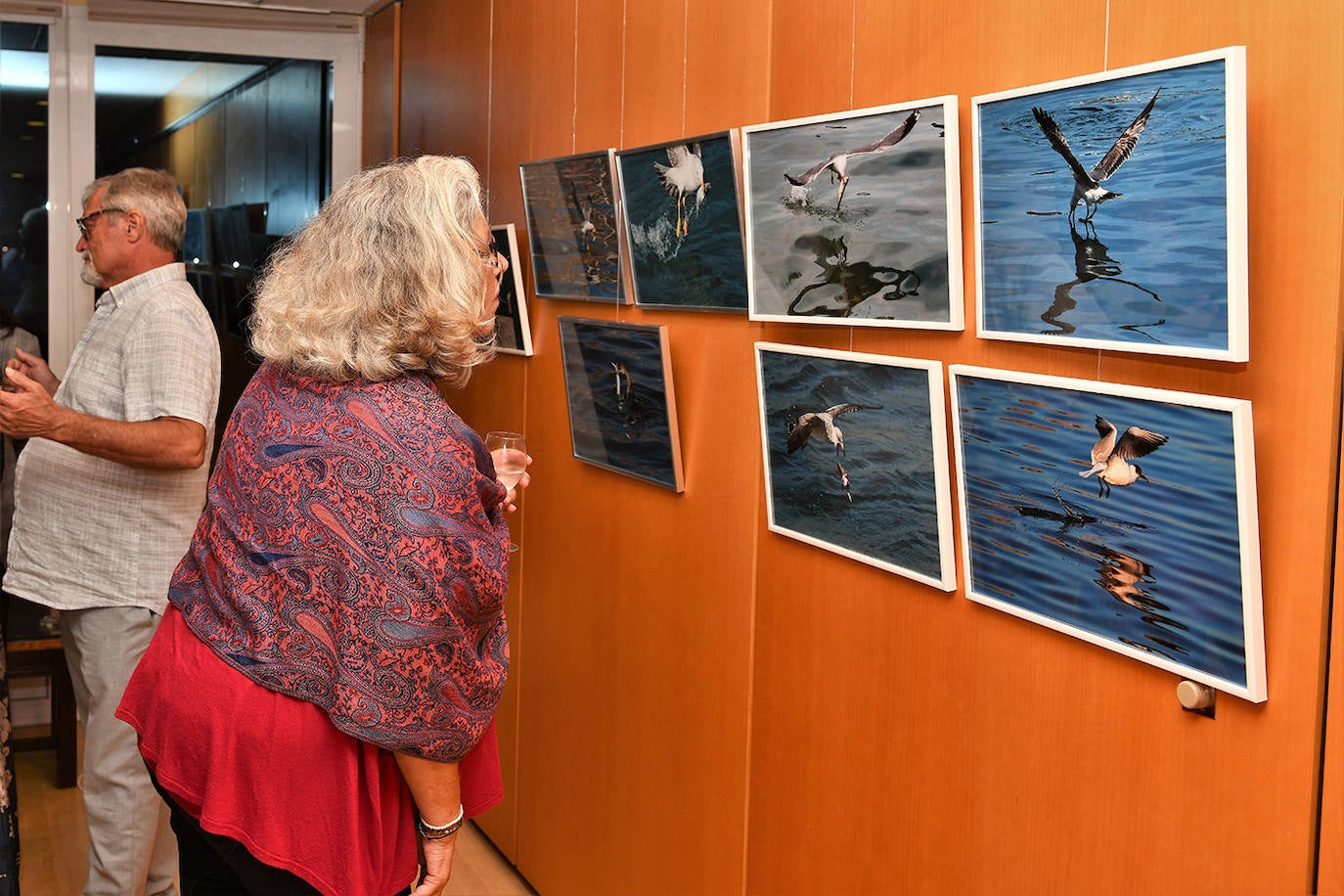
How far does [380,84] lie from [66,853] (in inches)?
125

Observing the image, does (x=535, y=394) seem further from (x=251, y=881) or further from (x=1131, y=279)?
(x=1131, y=279)

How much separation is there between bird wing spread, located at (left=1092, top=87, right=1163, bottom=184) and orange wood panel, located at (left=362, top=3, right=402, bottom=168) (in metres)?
3.92

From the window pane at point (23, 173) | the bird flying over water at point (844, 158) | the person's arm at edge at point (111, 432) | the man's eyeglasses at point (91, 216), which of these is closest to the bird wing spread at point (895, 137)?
the bird flying over water at point (844, 158)

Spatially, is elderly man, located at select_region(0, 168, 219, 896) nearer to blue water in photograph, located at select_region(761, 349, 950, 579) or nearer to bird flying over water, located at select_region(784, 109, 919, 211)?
blue water in photograph, located at select_region(761, 349, 950, 579)

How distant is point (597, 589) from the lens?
3.35 metres

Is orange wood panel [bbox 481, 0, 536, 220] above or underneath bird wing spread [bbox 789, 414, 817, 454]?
above

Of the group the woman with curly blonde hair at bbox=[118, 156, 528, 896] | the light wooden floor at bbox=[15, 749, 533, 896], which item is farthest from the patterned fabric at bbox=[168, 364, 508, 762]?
the light wooden floor at bbox=[15, 749, 533, 896]

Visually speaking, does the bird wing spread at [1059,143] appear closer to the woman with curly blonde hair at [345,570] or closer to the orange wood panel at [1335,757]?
the orange wood panel at [1335,757]

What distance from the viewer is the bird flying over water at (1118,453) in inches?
62.4

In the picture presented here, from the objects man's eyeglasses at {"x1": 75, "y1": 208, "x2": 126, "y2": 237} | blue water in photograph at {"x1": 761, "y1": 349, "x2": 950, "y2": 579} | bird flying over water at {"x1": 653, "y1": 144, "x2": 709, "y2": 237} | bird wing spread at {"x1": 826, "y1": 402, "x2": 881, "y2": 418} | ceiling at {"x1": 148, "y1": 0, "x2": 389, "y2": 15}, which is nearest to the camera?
blue water in photograph at {"x1": 761, "y1": 349, "x2": 950, "y2": 579}

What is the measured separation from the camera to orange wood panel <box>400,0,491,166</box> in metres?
4.11

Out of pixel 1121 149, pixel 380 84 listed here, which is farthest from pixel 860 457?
pixel 380 84

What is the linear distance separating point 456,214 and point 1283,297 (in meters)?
1.07

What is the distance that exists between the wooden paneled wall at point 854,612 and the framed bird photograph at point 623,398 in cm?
6
